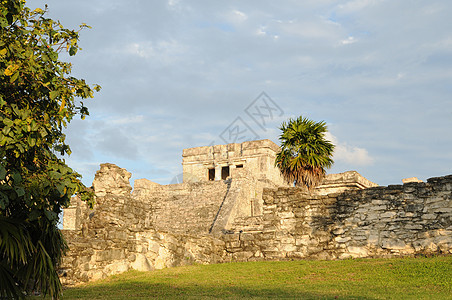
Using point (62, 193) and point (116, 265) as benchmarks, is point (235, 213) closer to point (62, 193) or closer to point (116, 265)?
point (116, 265)

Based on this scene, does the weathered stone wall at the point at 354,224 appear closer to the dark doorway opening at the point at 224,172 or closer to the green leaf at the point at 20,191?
the green leaf at the point at 20,191

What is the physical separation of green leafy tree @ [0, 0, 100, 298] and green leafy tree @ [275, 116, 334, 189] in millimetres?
13622

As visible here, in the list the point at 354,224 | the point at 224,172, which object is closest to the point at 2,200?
the point at 354,224

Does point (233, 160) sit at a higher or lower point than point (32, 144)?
higher

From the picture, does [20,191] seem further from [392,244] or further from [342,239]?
[392,244]

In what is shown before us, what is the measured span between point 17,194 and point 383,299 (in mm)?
5704

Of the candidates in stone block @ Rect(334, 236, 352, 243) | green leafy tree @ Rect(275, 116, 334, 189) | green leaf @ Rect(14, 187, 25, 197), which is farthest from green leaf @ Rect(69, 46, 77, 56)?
green leafy tree @ Rect(275, 116, 334, 189)

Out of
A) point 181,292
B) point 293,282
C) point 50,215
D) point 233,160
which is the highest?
point 233,160

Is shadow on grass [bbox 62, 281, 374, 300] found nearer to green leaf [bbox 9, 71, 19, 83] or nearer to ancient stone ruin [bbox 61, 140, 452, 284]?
ancient stone ruin [bbox 61, 140, 452, 284]

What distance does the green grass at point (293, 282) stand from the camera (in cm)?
908

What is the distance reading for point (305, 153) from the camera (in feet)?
68.6

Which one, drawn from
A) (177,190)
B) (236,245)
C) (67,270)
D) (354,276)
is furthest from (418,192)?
(177,190)

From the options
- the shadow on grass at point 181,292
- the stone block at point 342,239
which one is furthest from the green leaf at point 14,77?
the stone block at point 342,239

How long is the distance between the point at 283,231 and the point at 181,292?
568 centimetres
